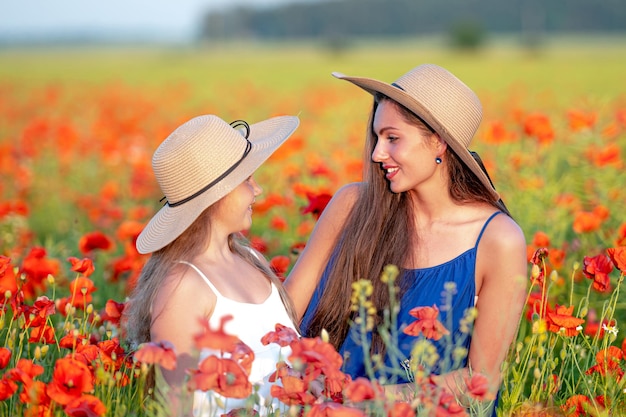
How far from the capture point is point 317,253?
2955 mm

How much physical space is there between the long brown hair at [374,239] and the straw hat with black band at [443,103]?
0.09 metres

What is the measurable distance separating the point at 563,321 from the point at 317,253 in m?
1.00

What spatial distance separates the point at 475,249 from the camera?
268 cm

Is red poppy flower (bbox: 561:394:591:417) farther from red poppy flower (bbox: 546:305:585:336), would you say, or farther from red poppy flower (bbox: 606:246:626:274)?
red poppy flower (bbox: 606:246:626:274)

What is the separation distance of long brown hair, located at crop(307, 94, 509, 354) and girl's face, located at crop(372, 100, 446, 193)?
58 mm

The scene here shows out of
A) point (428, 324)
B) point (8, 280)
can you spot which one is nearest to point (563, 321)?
point (428, 324)

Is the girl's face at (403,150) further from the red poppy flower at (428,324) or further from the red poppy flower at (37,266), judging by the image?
the red poppy flower at (37,266)

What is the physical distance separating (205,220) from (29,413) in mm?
768

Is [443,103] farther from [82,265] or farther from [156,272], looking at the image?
[82,265]

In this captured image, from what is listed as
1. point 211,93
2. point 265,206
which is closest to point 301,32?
point 211,93

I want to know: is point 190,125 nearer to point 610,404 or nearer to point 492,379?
point 492,379

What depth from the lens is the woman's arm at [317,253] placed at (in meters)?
2.94

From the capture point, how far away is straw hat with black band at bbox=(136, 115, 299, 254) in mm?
2408

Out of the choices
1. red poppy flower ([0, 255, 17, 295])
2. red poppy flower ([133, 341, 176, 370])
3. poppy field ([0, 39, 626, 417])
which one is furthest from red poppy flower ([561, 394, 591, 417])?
red poppy flower ([0, 255, 17, 295])
